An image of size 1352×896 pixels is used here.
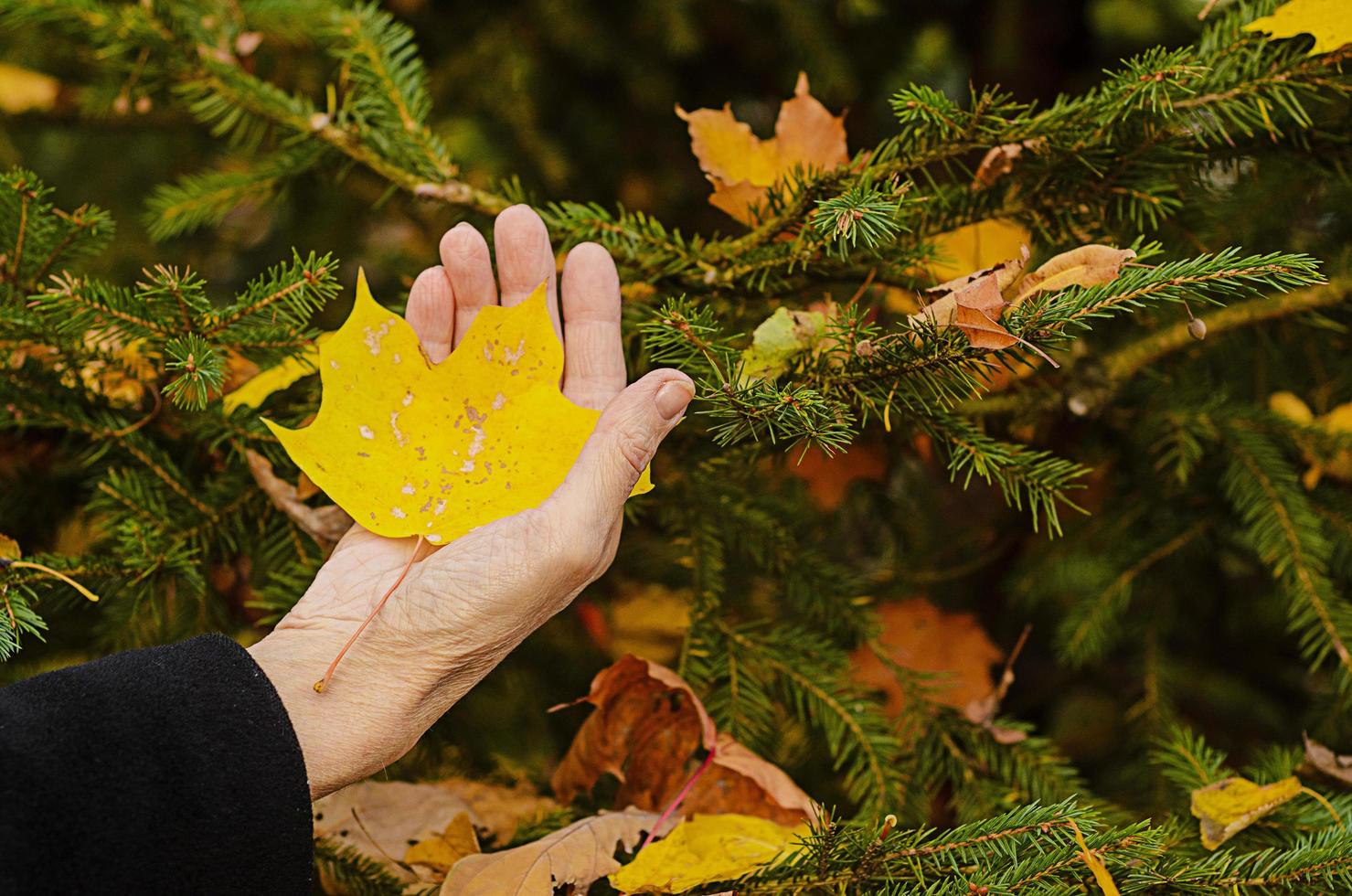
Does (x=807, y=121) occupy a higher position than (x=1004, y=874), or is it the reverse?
(x=807, y=121)

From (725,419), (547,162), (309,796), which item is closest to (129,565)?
(309,796)

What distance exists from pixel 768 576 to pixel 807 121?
21.4 inches

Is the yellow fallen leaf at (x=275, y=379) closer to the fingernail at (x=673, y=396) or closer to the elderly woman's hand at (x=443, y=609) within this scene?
the elderly woman's hand at (x=443, y=609)

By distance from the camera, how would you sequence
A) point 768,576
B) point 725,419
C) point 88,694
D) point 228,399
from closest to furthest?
point 88,694 < point 725,419 < point 228,399 < point 768,576

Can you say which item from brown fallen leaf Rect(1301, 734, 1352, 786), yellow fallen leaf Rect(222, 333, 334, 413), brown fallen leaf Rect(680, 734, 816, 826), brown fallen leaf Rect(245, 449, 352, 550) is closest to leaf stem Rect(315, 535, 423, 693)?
brown fallen leaf Rect(245, 449, 352, 550)

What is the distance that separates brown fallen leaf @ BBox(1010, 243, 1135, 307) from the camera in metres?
0.74

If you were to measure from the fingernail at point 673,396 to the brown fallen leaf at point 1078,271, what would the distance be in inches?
9.8

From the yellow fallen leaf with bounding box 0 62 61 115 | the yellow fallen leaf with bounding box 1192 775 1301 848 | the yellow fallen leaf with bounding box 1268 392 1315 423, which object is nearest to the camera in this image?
the yellow fallen leaf with bounding box 1192 775 1301 848

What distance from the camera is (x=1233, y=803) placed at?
0.87 meters

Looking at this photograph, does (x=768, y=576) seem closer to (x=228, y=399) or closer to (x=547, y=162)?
(x=228, y=399)

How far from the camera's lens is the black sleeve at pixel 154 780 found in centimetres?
61

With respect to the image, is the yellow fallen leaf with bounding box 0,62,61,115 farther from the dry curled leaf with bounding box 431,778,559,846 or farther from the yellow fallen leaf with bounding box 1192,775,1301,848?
the yellow fallen leaf with bounding box 1192,775,1301,848

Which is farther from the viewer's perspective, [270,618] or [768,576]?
[768,576]

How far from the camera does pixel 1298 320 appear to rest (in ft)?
3.64
